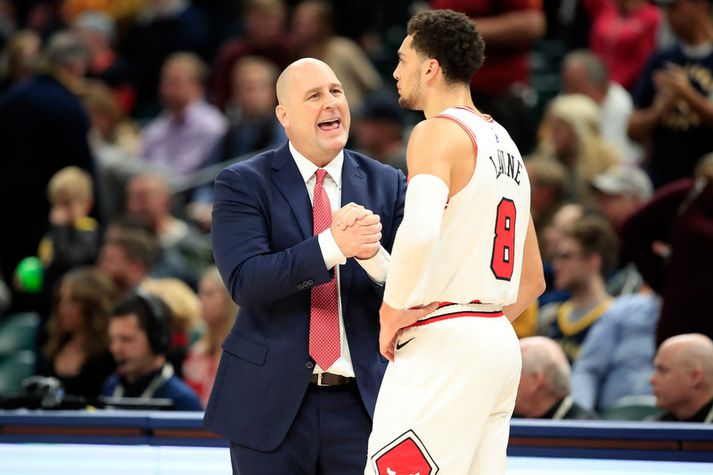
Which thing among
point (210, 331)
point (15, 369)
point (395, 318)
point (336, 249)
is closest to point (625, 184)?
point (210, 331)

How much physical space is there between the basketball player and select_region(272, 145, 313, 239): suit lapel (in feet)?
1.58

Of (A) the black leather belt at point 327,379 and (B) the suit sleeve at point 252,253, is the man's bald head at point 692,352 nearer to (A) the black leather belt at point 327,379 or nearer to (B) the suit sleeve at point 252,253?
(A) the black leather belt at point 327,379

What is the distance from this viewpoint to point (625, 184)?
775 centimetres

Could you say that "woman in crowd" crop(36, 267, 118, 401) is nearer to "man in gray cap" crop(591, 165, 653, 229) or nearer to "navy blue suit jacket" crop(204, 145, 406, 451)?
"man in gray cap" crop(591, 165, 653, 229)

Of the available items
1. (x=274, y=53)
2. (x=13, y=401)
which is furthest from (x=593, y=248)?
(x=274, y=53)

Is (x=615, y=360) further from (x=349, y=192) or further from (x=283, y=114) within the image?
(x=283, y=114)

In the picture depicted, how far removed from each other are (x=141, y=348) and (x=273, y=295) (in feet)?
9.22

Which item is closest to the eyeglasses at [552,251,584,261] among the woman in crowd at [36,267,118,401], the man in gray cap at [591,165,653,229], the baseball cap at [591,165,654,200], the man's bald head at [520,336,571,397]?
the man in gray cap at [591,165,653,229]

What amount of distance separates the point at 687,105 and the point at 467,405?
4809 millimetres

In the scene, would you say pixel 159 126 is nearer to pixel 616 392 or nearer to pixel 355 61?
pixel 355 61

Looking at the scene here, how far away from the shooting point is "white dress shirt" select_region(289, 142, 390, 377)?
11.9 ft

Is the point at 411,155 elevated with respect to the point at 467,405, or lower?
elevated

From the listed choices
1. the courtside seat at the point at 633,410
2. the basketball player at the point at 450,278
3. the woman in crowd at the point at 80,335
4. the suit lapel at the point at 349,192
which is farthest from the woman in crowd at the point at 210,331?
the basketball player at the point at 450,278

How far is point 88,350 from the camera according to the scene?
7148 millimetres
